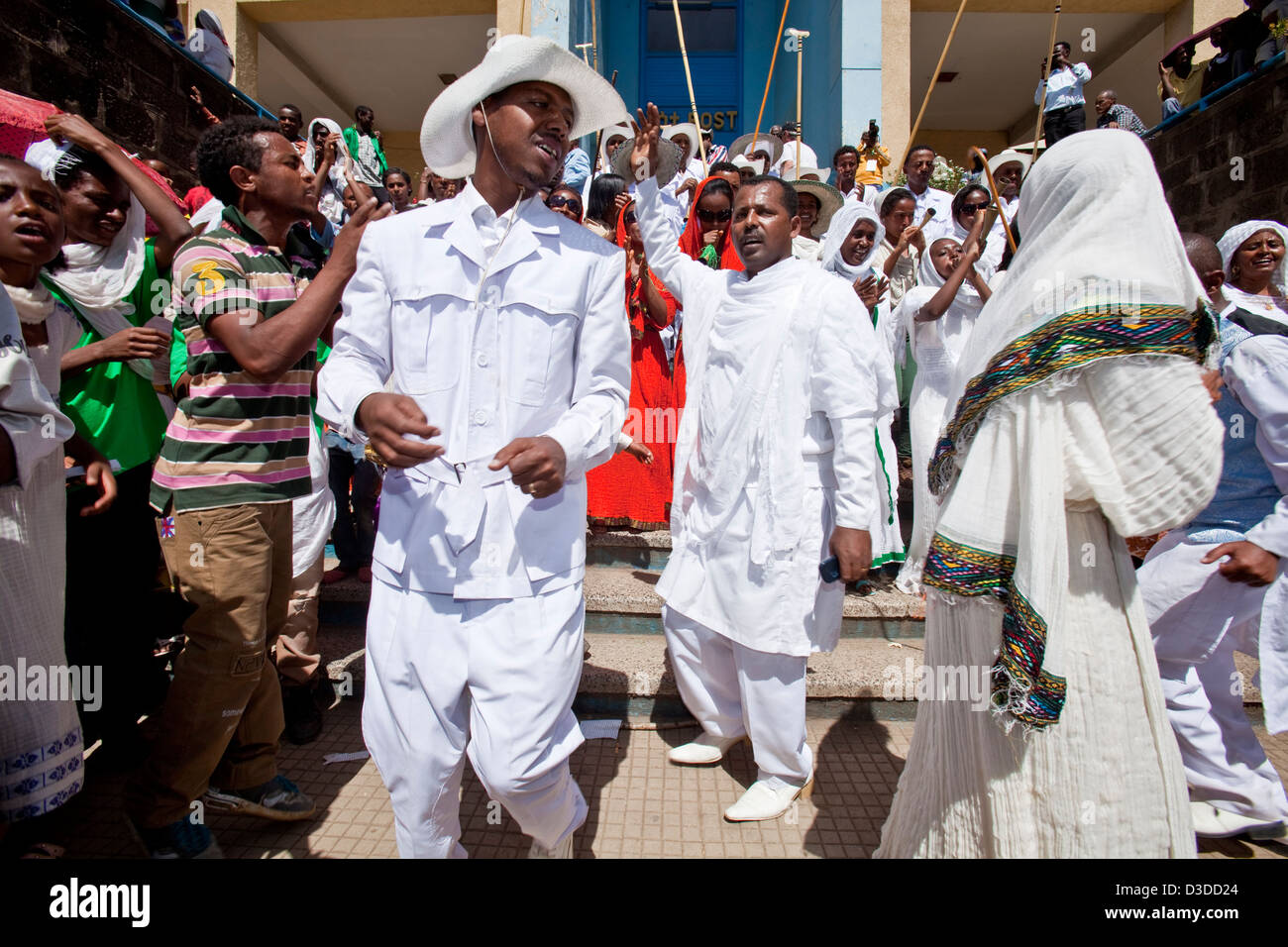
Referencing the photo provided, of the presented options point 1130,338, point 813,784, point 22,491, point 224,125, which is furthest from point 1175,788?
point 224,125

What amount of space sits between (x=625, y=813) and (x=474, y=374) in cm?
192

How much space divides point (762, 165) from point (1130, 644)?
7067 mm

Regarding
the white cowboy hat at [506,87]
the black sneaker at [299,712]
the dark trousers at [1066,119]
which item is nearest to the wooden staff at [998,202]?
the white cowboy hat at [506,87]

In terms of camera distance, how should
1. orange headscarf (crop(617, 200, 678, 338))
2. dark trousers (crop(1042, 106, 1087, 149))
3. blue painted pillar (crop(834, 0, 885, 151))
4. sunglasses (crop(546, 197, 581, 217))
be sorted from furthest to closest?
1. blue painted pillar (crop(834, 0, 885, 151))
2. dark trousers (crop(1042, 106, 1087, 149))
3. sunglasses (crop(546, 197, 581, 217))
4. orange headscarf (crop(617, 200, 678, 338))

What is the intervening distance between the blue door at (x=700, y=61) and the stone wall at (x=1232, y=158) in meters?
7.10

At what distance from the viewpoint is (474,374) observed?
5.97ft

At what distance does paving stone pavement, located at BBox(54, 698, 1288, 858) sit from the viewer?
2.62 metres

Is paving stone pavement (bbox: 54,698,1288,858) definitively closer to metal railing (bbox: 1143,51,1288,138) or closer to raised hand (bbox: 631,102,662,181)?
raised hand (bbox: 631,102,662,181)

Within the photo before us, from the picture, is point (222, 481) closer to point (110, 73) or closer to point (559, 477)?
point (559, 477)

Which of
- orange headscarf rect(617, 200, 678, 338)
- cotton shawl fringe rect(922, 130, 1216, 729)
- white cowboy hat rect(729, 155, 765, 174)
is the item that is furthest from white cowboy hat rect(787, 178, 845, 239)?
cotton shawl fringe rect(922, 130, 1216, 729)

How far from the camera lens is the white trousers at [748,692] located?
2746mm

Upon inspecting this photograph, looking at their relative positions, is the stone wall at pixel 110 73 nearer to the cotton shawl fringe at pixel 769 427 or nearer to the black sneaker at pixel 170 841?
the black sneaker at pixel 170 841

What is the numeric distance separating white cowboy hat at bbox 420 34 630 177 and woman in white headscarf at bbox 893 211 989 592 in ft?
10.4

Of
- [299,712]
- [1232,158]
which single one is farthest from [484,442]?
[1232,158]
